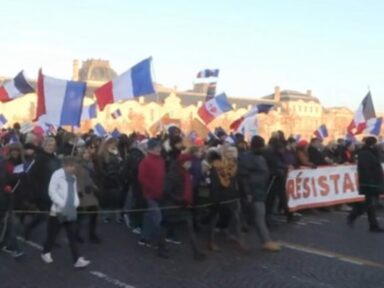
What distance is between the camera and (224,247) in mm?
9930

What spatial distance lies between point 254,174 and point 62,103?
4299mm

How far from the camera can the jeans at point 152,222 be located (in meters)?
9.34

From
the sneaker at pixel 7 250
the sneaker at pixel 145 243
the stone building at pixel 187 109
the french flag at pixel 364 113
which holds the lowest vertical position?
the sneaker at pixel 145 243

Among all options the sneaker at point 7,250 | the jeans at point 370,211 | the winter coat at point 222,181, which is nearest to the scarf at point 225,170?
the winter coat at point 222,181

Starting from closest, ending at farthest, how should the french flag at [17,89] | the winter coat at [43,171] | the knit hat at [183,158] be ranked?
1. the knit hat at [183,158]
2. the winter coat at [43,171]
3. the french flag at [17,89]

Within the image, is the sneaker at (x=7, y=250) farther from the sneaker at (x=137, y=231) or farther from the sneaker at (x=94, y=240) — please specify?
the sneaker at (x=137, y=231)

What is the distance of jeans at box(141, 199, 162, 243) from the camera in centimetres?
934

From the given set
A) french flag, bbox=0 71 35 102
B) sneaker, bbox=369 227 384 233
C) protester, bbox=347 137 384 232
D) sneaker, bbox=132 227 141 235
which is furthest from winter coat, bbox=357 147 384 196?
A: french flag, bbox=0 71 35 102

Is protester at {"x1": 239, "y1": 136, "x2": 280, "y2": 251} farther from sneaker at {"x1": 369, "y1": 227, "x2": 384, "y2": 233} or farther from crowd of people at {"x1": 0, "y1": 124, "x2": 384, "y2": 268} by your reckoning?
sneaker at {"x1": 369, "y1": 227, "x2": 384, "y2": 233}

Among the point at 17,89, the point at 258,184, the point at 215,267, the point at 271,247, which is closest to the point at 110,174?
the point at 258,184

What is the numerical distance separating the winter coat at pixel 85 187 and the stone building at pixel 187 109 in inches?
2345

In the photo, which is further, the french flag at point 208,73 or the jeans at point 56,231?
the french flag at point 208,73

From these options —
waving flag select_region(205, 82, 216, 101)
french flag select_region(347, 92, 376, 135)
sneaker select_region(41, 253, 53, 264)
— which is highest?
waving flag select_region(205, 82, 216, 101)

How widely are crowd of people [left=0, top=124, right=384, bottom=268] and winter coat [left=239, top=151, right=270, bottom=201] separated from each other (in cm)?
2
